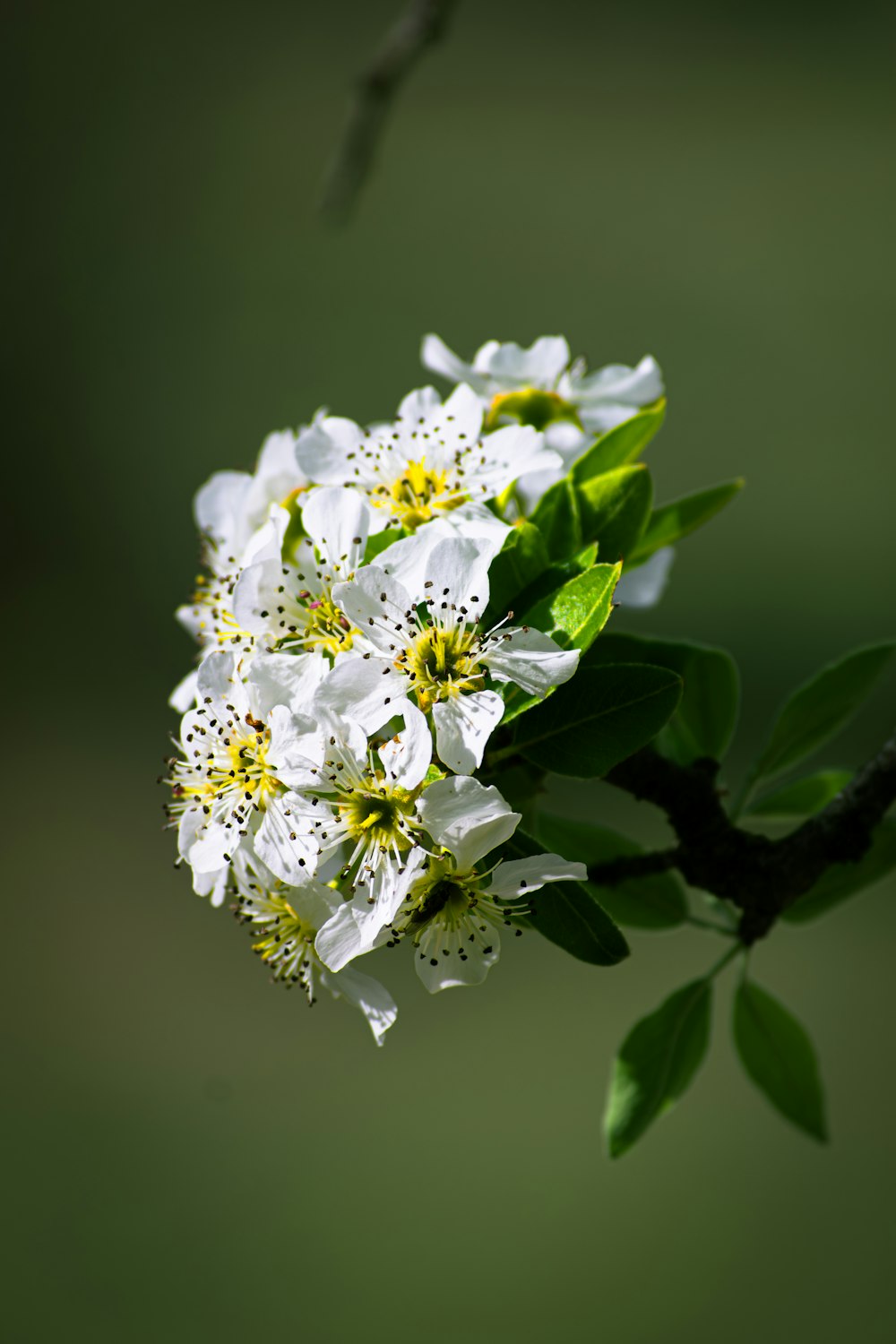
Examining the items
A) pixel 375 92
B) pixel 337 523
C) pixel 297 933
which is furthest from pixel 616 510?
pixel 375 92

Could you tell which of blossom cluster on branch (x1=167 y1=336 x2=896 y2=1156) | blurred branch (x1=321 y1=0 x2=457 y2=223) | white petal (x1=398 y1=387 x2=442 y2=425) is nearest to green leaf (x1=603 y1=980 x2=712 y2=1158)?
blossom cluster on branch (x1=167 y1=336 x2=896 y2=1156)

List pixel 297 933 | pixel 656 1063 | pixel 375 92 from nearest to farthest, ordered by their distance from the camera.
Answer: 1. pixel 297 933
2. pixel 656 1063
3. pixel 375 92

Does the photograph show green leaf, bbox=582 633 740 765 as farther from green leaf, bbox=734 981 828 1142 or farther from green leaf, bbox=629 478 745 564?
green leaf, bbox=734 981 828 1142

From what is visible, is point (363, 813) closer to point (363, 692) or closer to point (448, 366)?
point (363, 692)

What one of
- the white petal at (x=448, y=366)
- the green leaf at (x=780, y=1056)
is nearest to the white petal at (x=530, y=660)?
the white petal at (x=448, y=366)

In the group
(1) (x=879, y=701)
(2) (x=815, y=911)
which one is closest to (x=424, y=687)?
(2) (x=815, y=911)
